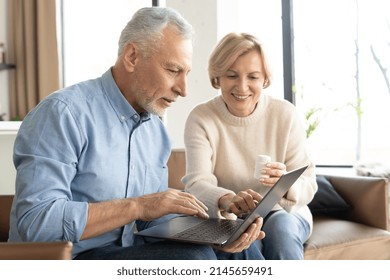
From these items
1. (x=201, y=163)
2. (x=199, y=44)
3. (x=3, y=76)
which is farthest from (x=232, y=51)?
(x=3, y=76)

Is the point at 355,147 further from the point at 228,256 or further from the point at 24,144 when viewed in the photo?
the point at 24,144

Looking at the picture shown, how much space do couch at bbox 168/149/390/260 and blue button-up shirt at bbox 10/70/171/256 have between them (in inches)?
30.5

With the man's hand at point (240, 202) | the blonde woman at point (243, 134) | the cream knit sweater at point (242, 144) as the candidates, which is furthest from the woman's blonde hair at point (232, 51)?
the man's hand at point (240, 202)

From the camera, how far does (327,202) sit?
252cm

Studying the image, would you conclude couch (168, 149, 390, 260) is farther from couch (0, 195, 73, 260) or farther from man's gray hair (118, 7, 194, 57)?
couch (0, 195, 73, 260)

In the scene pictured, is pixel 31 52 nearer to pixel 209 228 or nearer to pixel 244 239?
pixel 209 228

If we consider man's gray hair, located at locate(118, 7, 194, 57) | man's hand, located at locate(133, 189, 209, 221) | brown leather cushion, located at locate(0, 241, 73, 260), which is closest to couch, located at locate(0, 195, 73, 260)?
brown leather cushion, located at locate(0, 241, 73, 260)

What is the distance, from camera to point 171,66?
1.54m

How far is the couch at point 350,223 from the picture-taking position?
206 centimetres

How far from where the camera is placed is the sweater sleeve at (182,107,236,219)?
196 centimetres

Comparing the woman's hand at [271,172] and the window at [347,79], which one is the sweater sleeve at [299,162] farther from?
the window at [347,79]

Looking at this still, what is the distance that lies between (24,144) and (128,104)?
38 centimetres

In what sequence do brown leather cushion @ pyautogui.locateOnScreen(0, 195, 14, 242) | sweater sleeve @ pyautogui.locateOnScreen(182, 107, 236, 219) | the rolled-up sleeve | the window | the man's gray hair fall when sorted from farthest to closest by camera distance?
the window < sweater sleeve @ pyautogui.locateOnScreen(182, 107, 236, 219) < brown leather cushion @ pyautogui.locateOnScreen(0, 195, 14, 242) < the man's gray hair < the rolled-up sleeve

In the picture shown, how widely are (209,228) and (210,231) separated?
44 mm
